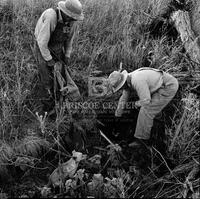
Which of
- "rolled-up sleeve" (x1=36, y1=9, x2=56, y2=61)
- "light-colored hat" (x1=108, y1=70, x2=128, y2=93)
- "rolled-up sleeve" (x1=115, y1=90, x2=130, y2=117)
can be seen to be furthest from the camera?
"rolled-up sleeve" (x1=115, y1=90, x2=130, y2=117)

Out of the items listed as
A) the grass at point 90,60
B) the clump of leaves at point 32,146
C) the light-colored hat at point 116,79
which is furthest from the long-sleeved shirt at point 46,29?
the clump of leaves at point 32,146

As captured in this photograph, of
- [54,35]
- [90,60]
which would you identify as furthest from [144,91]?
[90,60]

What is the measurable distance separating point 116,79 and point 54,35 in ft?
3.16

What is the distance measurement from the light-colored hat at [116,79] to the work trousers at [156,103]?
385 millimetres

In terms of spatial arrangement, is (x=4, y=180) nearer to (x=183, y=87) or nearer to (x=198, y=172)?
(x=198, y=172)

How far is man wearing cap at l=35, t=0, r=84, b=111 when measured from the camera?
323cm

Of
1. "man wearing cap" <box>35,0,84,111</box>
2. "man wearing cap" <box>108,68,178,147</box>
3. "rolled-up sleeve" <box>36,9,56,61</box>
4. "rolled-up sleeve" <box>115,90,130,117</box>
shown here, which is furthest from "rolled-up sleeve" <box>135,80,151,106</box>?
"rolled-up sleeve" <box>36,9,56,61</box>

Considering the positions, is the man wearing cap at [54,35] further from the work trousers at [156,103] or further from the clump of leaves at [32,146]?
the work trousers at [156,103]

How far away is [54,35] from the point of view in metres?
3.45

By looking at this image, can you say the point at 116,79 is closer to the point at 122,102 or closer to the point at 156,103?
the point at 122,102

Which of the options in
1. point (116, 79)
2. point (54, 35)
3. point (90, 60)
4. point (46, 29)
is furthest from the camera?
point (90, 60)

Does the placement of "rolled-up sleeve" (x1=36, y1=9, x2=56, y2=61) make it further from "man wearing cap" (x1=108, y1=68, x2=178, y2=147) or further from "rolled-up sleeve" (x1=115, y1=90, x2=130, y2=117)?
"rolled-up sleeve" (x1=115, y1=90, x2=130, y2=117)

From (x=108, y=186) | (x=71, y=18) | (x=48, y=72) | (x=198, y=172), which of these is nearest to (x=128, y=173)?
(x=108, y=186)

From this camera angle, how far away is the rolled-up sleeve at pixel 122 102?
341cm
